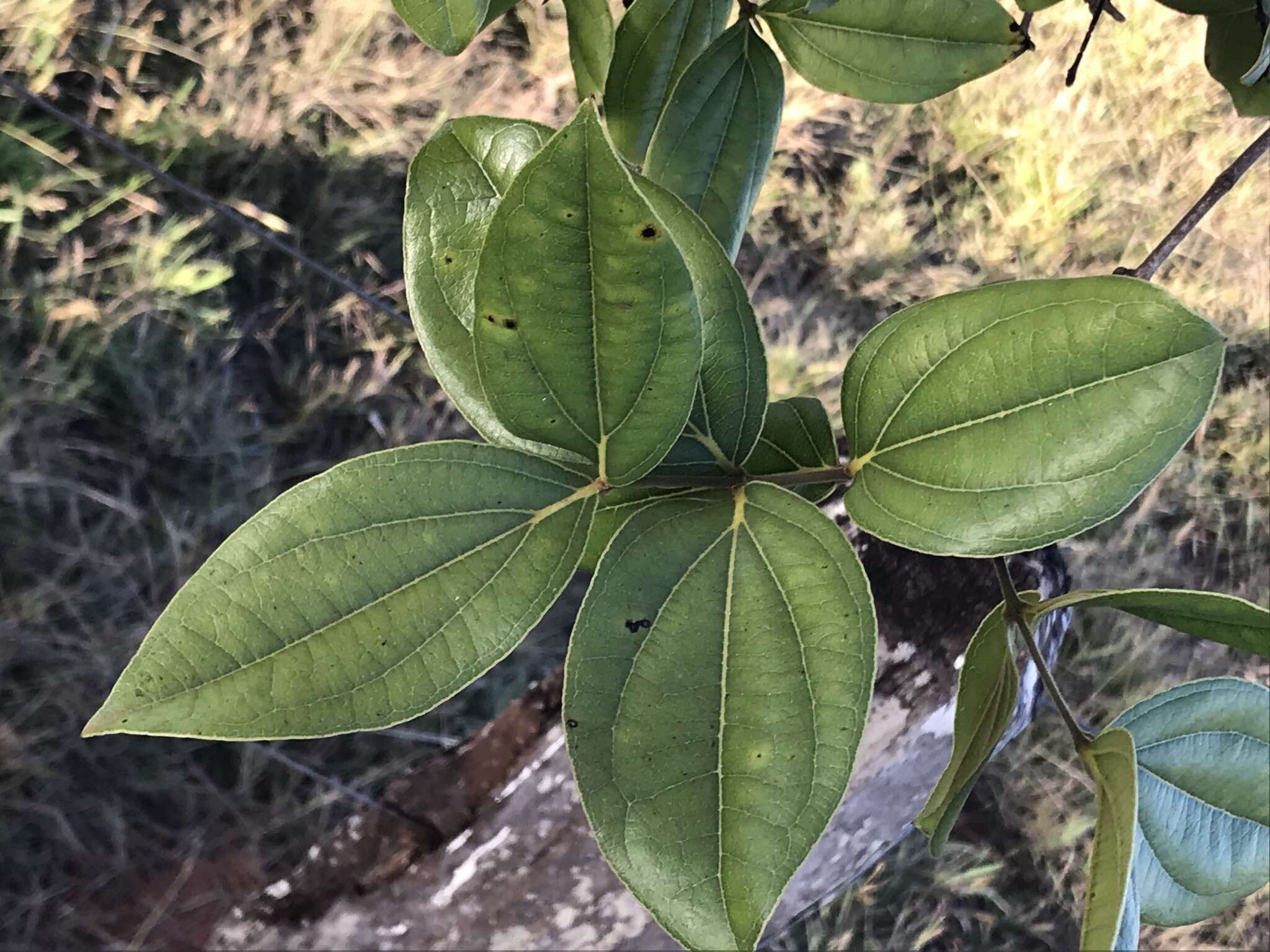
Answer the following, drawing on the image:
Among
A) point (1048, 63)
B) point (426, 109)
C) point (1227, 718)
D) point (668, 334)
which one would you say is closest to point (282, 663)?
point (668, 334)

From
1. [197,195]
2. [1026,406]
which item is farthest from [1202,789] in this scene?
[197,195]

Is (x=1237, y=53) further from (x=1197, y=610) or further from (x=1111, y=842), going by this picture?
(x=1111, y=842)

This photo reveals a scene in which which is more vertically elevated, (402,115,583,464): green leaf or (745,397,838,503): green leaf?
(402,115,583,464): green leaf

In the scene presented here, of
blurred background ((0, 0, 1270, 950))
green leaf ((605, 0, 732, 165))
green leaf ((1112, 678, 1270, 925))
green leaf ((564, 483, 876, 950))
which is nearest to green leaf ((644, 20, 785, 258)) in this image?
green leaf ((605, 0, 732, 165))

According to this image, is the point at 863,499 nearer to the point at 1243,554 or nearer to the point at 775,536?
the point at 775,536

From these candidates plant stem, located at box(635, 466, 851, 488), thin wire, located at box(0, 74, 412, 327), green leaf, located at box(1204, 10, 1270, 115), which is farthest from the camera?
thin wire, located at box(0, 74, 412, 327)

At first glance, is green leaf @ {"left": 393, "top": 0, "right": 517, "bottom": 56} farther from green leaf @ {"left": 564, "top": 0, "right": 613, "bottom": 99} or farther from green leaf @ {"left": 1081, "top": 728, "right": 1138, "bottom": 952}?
green leaf @ {"left": 1081, "top": 728, "right": 1138, "bottom": 952}

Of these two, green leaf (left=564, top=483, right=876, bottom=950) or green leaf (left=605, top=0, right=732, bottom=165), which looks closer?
green leaf (left=564, top=483, right=876, bottom=950)
